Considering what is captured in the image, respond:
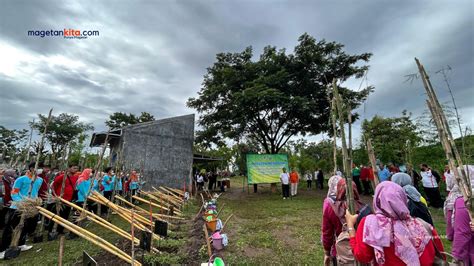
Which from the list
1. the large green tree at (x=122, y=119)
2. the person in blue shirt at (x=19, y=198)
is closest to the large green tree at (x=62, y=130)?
the large green tree at (x=122, y=119)

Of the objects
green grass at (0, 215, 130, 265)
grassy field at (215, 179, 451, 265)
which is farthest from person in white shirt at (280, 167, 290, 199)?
green grass at (0, 215, 130, 265)

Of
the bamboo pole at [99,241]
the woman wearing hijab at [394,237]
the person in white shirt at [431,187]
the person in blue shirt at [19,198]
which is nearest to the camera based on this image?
the woman wearing hijab at [394,237]

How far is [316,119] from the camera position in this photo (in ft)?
52.1

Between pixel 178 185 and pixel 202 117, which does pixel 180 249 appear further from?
pixel 202 117

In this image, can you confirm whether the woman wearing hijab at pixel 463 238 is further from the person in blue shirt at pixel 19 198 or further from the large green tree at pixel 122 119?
the large green tree at pixel 122 119

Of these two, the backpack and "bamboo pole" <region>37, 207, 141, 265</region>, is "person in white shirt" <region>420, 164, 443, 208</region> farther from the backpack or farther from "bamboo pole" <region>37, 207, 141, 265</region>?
"bamboo pole" <region>37, 207, 141, 265</region>

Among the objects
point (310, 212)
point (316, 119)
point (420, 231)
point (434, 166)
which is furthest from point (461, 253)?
point (316, 119)

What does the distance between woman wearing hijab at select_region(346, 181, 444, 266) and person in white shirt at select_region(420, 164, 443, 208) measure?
9072 mm

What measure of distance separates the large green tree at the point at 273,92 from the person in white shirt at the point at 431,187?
19.4 ft

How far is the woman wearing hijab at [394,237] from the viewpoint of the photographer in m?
1.57

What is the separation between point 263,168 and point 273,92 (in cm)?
508

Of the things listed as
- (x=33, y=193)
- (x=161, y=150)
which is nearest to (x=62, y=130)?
(x=161, y=150)

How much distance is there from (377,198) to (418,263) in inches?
19.0

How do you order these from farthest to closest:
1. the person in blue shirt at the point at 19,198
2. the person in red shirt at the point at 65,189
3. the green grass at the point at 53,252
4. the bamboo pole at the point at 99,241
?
the person in red shirt at the point at 65,189 → the person in blue shirt at the point at 19,198 → the green grass at the point at 53,252 → the bamboo pole at the point at 99,241
